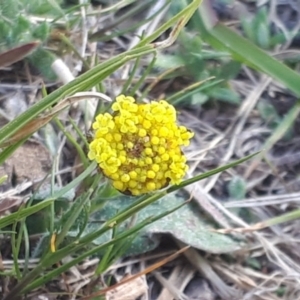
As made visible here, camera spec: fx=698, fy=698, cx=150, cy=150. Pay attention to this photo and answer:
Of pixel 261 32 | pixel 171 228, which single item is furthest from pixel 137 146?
pixel 261 32

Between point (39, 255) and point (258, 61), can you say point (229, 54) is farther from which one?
point (39, 255)

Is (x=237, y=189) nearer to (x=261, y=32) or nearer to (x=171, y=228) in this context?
(x=171, y=228)

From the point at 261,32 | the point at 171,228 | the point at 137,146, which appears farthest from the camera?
the point at 261,32

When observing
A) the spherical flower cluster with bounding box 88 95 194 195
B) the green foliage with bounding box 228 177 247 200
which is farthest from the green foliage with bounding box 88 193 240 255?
the spherical flower cluster with bounding box 88 95 194 195

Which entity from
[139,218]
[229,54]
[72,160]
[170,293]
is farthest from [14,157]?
[229,54]

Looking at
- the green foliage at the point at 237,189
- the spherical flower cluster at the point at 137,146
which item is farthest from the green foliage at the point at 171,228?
the spherical flower cluster at the point at 137,146

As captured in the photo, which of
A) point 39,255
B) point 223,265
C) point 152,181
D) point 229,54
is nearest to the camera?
point 152,181

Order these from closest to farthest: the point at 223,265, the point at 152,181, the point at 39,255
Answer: the point at 152,181 → the point at 39,255 → the point at 223,265

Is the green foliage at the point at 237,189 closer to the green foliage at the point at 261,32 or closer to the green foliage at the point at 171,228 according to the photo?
the green foliage at the point at 171,228
